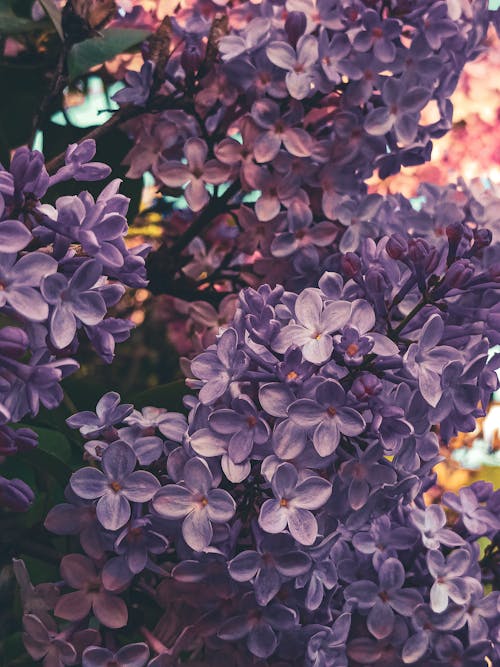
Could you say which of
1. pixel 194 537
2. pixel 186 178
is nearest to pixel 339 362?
pixel 194 537

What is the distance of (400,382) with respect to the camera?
0.63 m

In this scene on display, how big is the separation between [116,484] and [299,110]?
1.06 feet

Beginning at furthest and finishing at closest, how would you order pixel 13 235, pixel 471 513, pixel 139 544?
pixel 471 513 → pixel 139 544 → pixel 13 235

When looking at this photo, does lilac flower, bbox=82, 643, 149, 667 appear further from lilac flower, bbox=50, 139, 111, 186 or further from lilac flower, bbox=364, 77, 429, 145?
lilac flower, bbox=364, 77, 429, 145

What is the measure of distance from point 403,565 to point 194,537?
17 centimetres

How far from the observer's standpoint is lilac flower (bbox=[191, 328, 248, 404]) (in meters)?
0.62

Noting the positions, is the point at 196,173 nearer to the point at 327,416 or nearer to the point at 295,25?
the point at 295,25

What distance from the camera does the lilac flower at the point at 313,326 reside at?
0.60 meters

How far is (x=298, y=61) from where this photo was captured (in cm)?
77

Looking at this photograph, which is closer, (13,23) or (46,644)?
(46,644)

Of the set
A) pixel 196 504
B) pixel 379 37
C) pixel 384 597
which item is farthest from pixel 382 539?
pixel 379 37

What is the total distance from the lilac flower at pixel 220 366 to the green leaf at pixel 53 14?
28 centimetres

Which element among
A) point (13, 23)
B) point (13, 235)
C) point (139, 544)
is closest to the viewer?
point (13, 235)

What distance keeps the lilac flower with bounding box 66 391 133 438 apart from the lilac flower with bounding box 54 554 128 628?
0.25 feet
